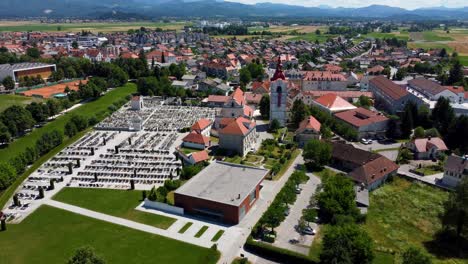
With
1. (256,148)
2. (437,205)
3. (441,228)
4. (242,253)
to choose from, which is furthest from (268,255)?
(256,148)

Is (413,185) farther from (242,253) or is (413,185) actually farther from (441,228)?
(242,253)

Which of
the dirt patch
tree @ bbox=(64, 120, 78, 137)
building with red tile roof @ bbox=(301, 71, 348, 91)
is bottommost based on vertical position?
tree @ bbox=(64, 120, 78, 137)

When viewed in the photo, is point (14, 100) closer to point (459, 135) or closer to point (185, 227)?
point (185, 227)

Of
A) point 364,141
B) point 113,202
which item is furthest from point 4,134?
point 364,141

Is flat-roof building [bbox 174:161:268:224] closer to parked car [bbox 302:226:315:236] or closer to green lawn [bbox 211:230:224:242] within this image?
green lawn [bbox 211:230:224:242]

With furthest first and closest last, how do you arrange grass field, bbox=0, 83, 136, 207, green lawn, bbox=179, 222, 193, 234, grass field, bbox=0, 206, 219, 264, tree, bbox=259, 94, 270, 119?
tree, bbox=259, 94, 270, 119, grass field, bbox=0, 83, 136, 207, green lawn, bbox=179, 222, 193, 234, grass field, bbox=0, 206, 219, 264

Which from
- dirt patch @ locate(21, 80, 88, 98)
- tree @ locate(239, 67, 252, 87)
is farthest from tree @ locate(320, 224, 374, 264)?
dirt patch @ locate(21, 80, 88, 98)

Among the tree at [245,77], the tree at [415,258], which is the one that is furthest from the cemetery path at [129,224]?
the tree at [245,77]

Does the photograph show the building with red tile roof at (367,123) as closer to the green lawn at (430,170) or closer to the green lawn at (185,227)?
the green lawn at (430,170)
